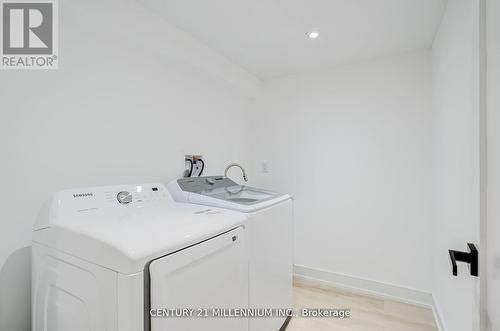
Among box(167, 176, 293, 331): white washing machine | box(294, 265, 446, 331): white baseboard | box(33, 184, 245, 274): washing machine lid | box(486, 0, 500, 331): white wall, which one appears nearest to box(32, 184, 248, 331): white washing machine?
box(33, 184, 245, 274): washing machine lid

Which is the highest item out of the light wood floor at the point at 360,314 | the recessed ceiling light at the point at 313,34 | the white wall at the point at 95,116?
the recessed ceiling light at the point at 313,34

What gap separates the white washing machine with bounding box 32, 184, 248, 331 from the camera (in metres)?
0.70

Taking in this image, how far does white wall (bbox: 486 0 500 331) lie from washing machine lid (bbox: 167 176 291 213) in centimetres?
96

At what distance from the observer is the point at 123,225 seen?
35.8 inches

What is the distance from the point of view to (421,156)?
2.03 meters

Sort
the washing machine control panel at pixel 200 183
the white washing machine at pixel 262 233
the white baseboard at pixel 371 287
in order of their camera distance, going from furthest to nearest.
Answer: the white baseboard at pixel 371 287 → the washing machine control panel at pixel 200 183 → the white washing machine at pixel 262 233

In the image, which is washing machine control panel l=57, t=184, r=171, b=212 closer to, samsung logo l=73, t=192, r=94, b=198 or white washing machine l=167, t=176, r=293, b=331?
samsung logo l=73, t=192, r=94, b=198

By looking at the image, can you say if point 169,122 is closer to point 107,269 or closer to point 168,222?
point 168,222

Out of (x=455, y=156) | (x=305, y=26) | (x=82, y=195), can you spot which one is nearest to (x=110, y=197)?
(x=82, y=195)

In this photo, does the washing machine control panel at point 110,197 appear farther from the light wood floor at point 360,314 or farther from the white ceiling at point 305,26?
the light wood floor at point 360,314

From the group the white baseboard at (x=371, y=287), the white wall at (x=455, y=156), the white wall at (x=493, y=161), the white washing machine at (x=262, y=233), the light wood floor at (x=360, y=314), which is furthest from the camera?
the white baseboard at (x=371, y=287)

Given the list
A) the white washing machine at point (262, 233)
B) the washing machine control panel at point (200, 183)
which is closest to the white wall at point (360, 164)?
the white washing machine at point (262, 233)

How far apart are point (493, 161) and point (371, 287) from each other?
6.63 feet

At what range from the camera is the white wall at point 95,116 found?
1033 millimetres
